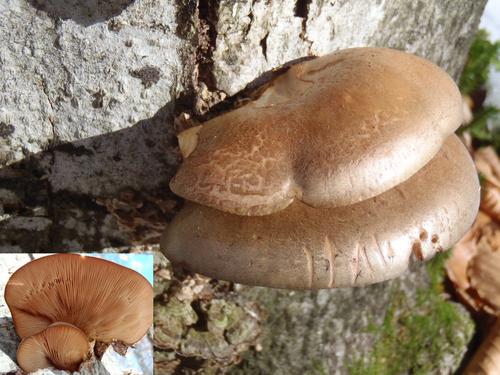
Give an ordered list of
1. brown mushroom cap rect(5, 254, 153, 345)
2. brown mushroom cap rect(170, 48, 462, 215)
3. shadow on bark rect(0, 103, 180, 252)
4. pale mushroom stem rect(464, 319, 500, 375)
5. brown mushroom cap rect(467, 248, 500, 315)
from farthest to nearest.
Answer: brown mushroom cap rect(467, 248, 500, 315) → pale mushroom stem rect(464, 319, 500, 375) → brown mushroom cap rect(5, 254, 153, 345) → shadow on bark rect(0, 103, 180, 252) → brown mushroom cap rect(170, 48, 462, 215)

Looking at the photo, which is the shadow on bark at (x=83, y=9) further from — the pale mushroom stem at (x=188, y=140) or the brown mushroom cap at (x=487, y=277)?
the brown mushroom cap at (x=487, y=277)

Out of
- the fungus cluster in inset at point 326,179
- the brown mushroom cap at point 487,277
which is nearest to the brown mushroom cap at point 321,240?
the fungus cluster in inset at point 326,179

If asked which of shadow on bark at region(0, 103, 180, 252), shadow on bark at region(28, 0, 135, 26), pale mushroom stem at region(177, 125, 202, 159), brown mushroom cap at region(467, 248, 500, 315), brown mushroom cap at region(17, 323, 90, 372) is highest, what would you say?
shadow on bark at region(28, 0, 135, 26)

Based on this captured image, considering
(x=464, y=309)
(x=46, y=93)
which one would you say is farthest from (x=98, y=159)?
(x=464, y=309)

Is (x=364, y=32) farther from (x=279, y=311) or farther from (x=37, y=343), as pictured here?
(x=37, y=343)

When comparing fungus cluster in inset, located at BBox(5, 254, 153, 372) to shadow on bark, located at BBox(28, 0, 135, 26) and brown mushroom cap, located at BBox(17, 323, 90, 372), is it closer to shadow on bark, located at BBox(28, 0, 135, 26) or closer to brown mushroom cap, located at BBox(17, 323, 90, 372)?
brown mushroom cap, located at BBox(17, 323, 90, 372)

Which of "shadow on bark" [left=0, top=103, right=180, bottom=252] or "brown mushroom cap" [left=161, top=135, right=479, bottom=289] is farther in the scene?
"shadow on bark" [left=0, top=103, right=180, bottom=252]

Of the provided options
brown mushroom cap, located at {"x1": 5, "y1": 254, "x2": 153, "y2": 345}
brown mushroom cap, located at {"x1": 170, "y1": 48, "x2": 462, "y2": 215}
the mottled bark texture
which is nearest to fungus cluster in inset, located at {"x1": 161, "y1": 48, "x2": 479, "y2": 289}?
brown mushroom cap, located at {"x1": 170, "y1": 48, "x2": 462, "y2": 215}

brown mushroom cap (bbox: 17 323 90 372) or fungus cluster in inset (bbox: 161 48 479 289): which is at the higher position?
fungus cluster in inset (bbox: 161 48 479 289)

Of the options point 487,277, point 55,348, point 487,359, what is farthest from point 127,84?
point 487,277
